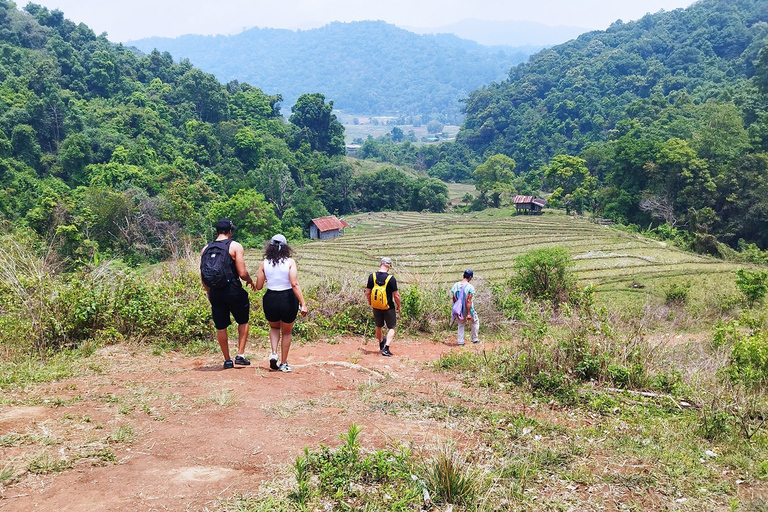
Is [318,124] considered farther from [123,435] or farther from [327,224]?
[123,435]

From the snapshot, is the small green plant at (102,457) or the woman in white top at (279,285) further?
the woman in white top at (279,285)

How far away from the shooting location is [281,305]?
556 centimetres

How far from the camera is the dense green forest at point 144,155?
31.7m

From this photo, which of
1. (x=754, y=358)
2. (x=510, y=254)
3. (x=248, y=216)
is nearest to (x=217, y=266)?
(x=754, y=358)

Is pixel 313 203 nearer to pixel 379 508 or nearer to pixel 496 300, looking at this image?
pixel 496 300

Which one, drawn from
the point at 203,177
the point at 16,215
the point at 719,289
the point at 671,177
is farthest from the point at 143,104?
the point at 719,289

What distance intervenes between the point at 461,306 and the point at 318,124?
6021cm

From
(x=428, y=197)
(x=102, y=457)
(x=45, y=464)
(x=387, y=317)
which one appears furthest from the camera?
(x=428, y=197)

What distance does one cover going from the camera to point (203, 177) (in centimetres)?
4434

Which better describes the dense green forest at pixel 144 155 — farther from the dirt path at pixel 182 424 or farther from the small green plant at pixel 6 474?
the small green plant at pixel 6 474

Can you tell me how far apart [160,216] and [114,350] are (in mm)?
30277

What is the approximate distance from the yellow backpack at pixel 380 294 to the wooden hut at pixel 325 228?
36.7m

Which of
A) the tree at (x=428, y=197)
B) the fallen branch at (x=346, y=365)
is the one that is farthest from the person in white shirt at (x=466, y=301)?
the tree at (x=428, y=197)

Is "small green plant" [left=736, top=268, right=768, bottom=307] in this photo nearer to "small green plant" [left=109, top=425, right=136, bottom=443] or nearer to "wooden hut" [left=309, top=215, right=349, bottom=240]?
"small green plant" [left=109, top=425, right=136, bottom=443]
